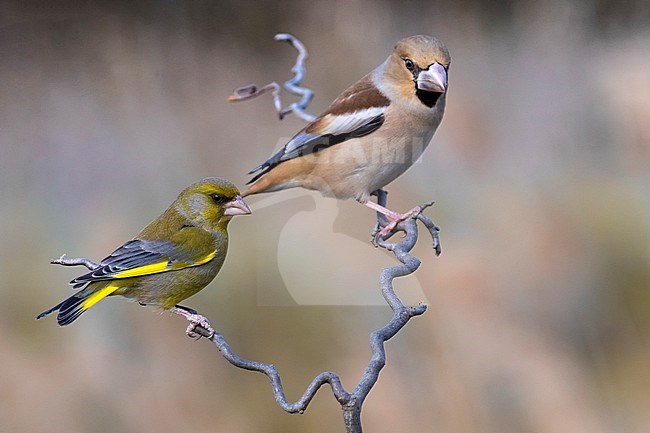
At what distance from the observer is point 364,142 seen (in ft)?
4.19

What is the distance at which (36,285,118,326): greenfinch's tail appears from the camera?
0.75 m

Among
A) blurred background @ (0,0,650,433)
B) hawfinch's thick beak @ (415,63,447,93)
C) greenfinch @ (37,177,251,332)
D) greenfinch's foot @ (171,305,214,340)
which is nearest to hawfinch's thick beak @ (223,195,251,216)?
greenfinch @ (37,177,251,332)

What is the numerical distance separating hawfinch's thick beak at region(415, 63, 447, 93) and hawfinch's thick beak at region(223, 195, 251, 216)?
340 mm

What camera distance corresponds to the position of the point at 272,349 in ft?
6.64

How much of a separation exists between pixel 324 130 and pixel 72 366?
115 cm

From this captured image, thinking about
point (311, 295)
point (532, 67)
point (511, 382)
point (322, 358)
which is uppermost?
point (532, 67)

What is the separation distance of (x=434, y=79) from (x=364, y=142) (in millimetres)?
242

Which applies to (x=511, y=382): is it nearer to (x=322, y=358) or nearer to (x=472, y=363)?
(x=472, y=363)

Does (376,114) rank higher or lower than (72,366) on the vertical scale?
higher

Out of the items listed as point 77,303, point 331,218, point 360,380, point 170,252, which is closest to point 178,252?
point 170,252

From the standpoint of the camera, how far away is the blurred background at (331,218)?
6.75 feet

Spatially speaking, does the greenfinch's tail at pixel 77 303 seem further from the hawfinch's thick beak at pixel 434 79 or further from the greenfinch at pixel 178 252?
the hawfinch's thick beak at pixel 434 79

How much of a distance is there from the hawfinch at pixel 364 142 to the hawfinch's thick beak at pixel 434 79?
0.28 ft

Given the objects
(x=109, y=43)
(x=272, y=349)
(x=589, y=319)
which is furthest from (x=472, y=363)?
(x=109, y=43)
